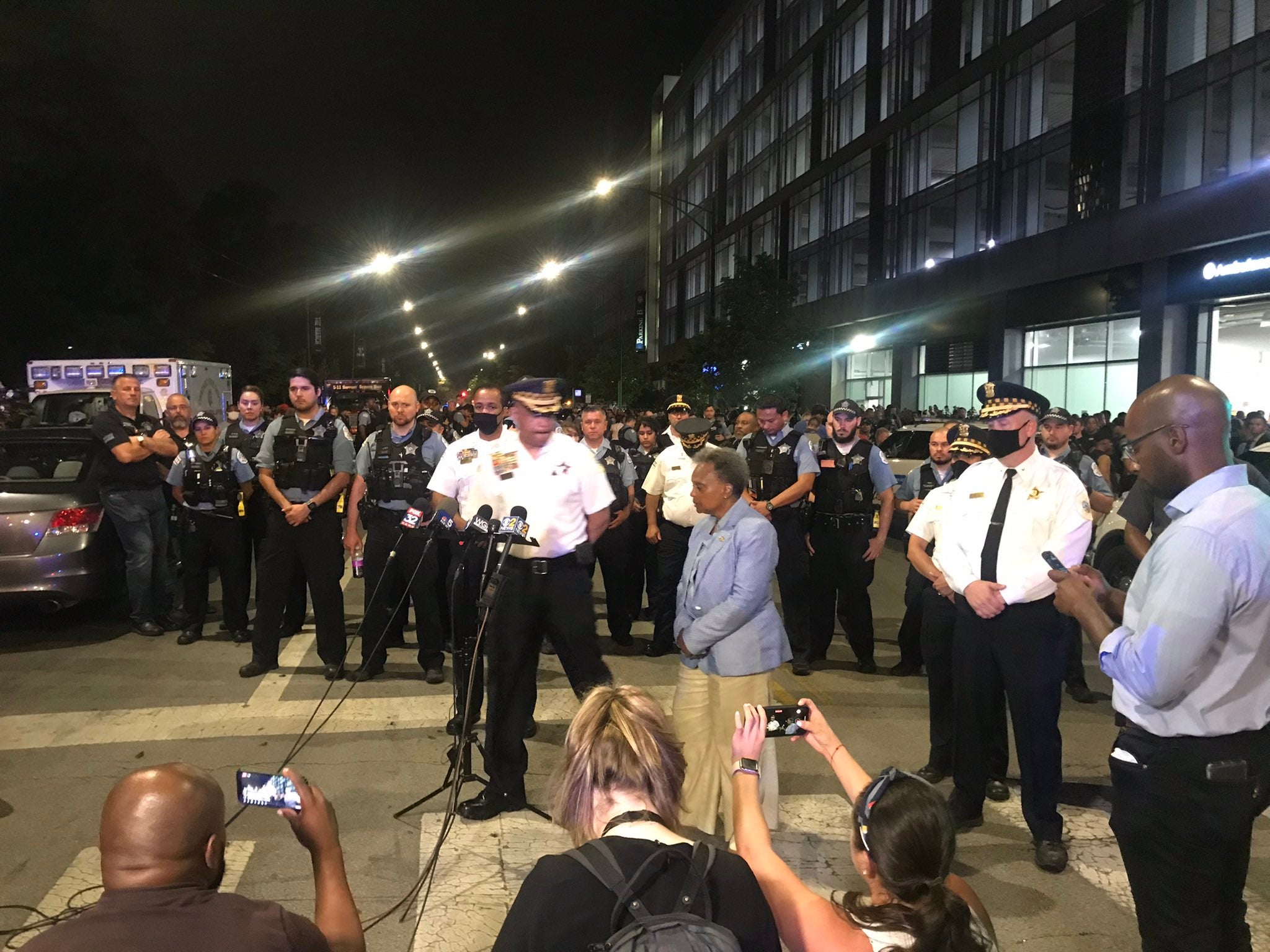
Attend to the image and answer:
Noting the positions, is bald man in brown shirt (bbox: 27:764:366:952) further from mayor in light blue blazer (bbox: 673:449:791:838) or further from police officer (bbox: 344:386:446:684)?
police officer (bbox: 344:386:446:684)

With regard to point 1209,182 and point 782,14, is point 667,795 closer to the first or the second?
point 1209,182

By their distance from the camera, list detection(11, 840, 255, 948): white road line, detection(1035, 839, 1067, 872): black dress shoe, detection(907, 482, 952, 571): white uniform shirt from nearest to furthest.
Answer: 1. detection(11, 840, 255, 948): white road line
2. detection(1035, 839, 1067, 872): black dress shoe
3. detection(907, 482, 952, 571): white uniform shirt

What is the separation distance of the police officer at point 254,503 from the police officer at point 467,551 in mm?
A: 2106

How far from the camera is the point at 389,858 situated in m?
4.48

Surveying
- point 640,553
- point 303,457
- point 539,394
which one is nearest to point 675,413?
point 640,553

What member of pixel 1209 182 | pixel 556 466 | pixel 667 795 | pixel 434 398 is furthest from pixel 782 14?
pixel 667 795

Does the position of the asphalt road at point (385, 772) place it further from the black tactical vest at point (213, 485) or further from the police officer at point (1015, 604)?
the black tactical vest at point (213, 485)

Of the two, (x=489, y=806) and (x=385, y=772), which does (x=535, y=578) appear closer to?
(x=489, y=806)

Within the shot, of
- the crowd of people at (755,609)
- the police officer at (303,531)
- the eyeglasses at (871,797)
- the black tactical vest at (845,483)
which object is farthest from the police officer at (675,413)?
the eyeglasses at (871,797)

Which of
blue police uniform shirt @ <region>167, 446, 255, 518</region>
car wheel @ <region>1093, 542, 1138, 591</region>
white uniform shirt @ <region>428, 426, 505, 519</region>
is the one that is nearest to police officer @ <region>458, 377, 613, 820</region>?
white uniform shirt @ <region>428, 426, 505, 519</region>

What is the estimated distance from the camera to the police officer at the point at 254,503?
26.3ft

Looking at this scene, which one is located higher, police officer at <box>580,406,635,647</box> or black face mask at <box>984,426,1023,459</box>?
black face mask at <box>984,426,1023,459</box>

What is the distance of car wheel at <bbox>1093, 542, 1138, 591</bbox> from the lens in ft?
33.2

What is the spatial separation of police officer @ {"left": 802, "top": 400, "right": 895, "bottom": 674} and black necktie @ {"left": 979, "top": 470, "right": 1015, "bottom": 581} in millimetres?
3107
